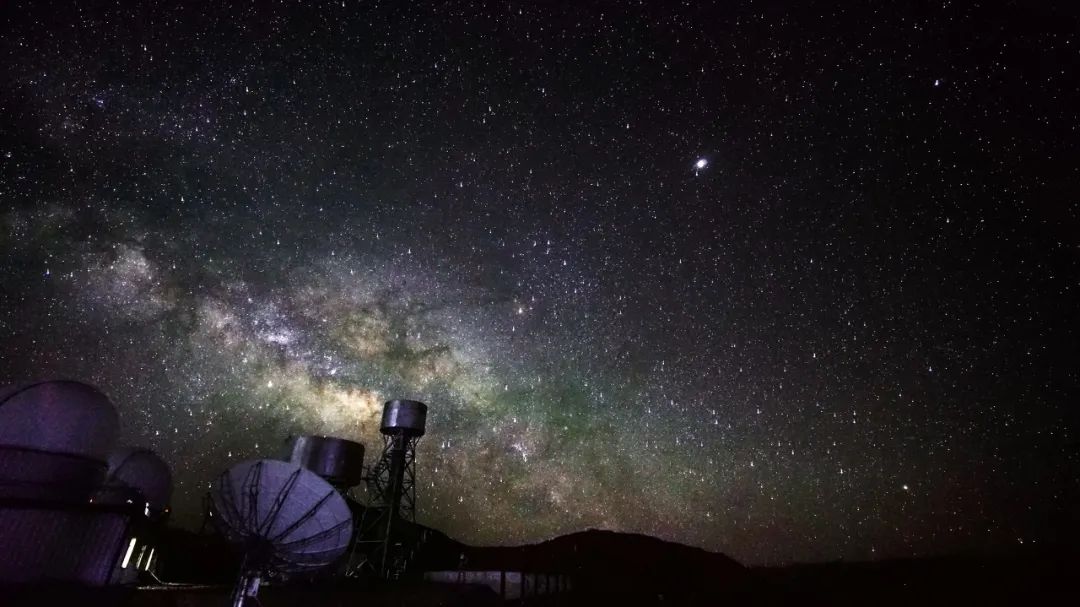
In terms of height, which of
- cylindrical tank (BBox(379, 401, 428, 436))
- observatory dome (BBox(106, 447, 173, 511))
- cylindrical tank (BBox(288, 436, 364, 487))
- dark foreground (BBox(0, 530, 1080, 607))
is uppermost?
cylindrical tank (BBox(379, 401, 428, 436))

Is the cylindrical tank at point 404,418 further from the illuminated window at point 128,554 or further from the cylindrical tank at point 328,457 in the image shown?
the illuminated window at point 128,554

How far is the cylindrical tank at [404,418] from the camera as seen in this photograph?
27781 millimetres

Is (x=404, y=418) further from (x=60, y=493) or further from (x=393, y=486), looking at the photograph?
(x=60, y=493)

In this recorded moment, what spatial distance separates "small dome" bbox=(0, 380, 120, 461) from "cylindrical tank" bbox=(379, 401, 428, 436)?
12.8m

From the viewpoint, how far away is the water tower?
88.4 feet

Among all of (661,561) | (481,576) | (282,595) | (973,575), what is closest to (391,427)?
(481,576)

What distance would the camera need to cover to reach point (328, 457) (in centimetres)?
2705

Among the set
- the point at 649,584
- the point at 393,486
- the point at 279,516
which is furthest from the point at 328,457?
the point at 649,584

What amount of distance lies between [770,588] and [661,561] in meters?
32.3

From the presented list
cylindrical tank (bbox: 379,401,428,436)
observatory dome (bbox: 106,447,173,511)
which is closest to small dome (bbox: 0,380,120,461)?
observatory dome (bbox: 106,447,173,511)

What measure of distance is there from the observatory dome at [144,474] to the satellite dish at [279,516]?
870 centimetres

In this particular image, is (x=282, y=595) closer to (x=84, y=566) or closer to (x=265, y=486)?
(x=265, y=486)

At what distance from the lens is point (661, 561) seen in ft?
289

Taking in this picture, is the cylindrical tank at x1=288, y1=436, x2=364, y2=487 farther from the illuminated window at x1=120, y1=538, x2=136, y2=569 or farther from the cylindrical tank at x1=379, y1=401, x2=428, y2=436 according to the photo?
the illuminated window at x1=120, y1=538, x2=136, y2=569
